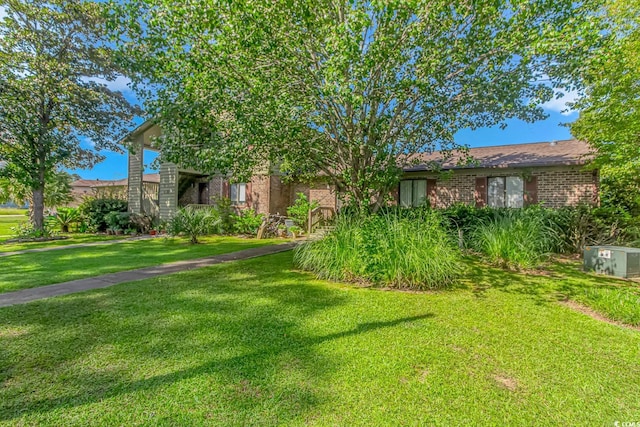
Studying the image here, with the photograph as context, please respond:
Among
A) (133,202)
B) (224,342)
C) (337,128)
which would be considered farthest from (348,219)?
(133,202)

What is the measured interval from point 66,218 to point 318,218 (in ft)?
45.4

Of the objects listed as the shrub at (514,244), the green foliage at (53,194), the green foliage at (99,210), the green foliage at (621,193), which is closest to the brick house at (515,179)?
the green foliage at (621,193)

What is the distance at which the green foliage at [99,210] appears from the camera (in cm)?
1670

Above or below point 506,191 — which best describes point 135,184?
above

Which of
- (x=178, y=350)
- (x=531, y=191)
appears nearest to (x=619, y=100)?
(x=531, y=191)

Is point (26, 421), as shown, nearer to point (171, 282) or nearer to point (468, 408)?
point (468, 408)

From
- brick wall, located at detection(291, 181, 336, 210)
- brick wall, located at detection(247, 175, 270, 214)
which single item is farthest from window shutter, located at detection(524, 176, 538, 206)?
brick wall, located at detection(247, 175, 270, 214)

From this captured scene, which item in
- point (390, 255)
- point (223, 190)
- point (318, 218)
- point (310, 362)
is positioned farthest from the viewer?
point (223, 190)

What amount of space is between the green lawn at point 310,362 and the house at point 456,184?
5.39 m

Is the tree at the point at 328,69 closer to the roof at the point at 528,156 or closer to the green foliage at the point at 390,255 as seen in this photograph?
the green foliage at the point at 390,255

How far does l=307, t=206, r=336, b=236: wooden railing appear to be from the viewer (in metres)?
14.7

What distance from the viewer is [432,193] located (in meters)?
14.9

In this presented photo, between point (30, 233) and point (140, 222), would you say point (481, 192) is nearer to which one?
point (140, 222)

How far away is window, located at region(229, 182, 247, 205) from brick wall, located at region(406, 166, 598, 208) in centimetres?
1027
